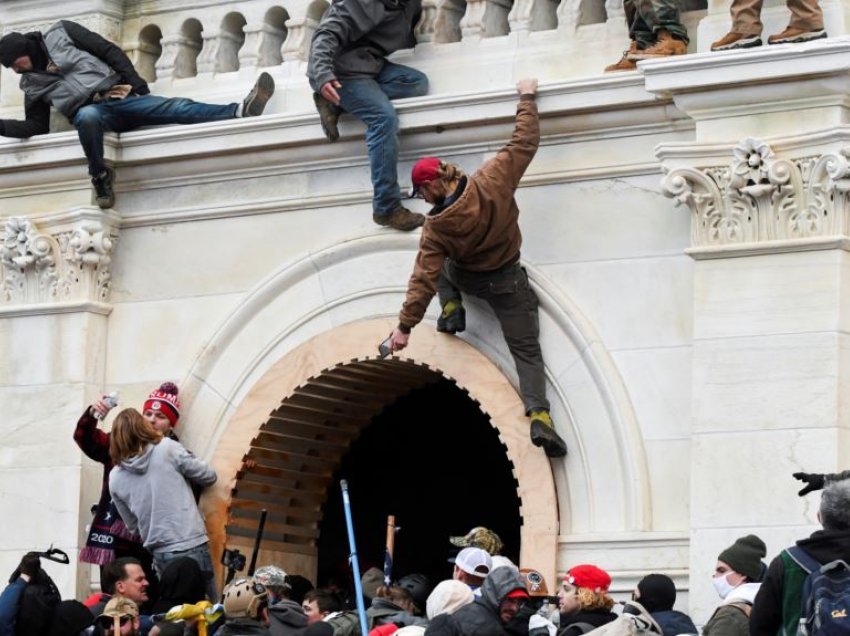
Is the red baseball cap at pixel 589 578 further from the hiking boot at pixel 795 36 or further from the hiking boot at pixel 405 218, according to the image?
the hiking boot at pixel 795 36

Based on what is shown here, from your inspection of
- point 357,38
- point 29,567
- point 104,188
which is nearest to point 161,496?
point 29,567

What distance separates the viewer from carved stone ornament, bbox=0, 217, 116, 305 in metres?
19.7

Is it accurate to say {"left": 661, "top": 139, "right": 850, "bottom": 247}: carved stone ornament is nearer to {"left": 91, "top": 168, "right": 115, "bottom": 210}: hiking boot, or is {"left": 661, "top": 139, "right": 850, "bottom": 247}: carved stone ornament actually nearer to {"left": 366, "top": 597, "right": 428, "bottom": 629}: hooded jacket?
{"left": 366, "top": 597, "right": 428, "bottom": 629}: hooded jacket

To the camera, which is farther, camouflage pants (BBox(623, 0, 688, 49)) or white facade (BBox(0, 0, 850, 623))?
camouflage pants (BBox(623, 0, 688, 49))

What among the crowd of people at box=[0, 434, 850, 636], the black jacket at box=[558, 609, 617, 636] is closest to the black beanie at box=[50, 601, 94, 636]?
the crowd of people at box=[0, 434, 850, 636]

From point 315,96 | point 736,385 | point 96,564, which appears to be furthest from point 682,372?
point 96,564

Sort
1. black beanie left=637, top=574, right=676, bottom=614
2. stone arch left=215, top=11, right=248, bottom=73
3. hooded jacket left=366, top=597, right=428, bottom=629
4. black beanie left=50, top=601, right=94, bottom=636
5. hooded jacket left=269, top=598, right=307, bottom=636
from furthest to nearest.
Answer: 1. stone arch left=215, top=11, right=248, bottom=73
2. hooded jacket left=366, top=597, right=428, bottom=629
3. black beanie left=50, top=601, right=94, bottom=636
4. hooded jacket left=269, top=598, right=307, bottom=636
5. black beanie left=637, top=574, right=676, bottom=614

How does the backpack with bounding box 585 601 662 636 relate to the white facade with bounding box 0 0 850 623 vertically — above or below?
below

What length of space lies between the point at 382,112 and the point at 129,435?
2.57 meters

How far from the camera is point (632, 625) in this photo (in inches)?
583

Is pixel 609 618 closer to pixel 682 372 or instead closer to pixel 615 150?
pixel 682 372

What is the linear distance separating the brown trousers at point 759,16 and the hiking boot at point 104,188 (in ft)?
14.7

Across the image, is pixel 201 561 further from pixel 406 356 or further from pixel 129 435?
pixel 406 356

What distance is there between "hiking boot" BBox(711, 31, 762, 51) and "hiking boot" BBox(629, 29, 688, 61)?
390 mm
